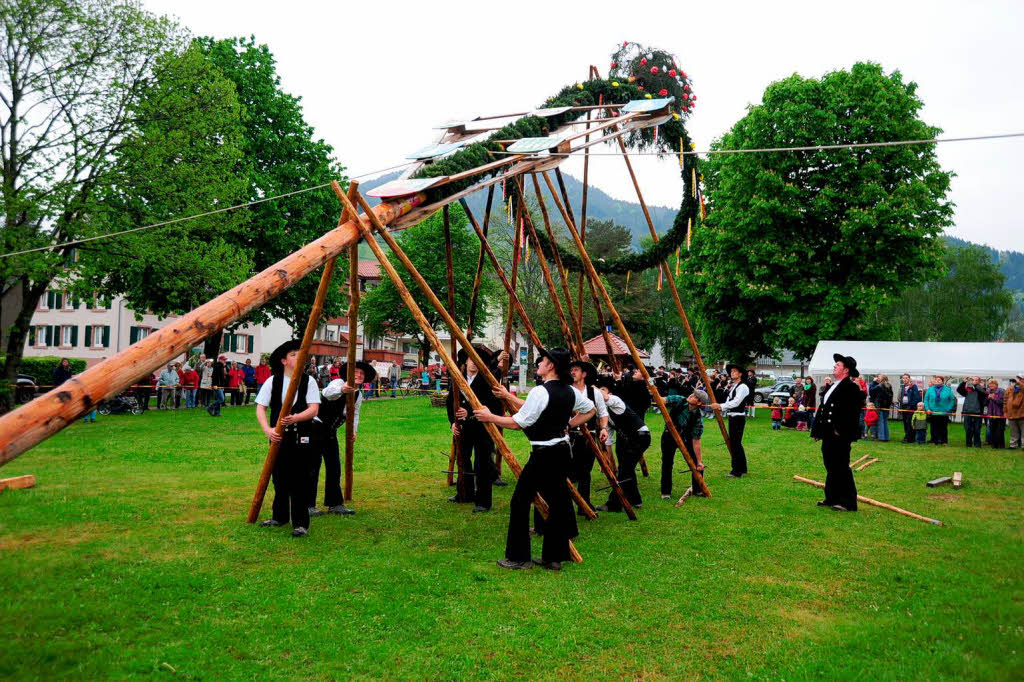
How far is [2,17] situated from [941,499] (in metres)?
23.0

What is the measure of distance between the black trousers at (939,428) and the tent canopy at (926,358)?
13.1 ft

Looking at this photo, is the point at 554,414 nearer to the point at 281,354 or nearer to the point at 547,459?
the point at 547,459

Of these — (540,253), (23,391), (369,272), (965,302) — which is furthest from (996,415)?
(369,272)

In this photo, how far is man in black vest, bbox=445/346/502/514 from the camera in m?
8.66

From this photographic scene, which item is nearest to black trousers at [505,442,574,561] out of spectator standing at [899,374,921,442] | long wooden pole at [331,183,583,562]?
long wooden pole at [331,183,583,562]

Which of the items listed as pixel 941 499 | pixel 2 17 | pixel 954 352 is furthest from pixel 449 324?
pixel 954 352

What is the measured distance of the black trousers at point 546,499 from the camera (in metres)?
6.25

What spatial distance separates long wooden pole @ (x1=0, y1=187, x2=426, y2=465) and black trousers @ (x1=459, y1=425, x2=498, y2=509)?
3298mm

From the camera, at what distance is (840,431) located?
9.04m

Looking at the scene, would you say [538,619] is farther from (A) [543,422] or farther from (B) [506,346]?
(B) [506,346]

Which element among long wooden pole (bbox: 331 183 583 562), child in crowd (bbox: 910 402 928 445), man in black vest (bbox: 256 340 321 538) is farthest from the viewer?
child in crowd (bbox: 910 402 928 445)

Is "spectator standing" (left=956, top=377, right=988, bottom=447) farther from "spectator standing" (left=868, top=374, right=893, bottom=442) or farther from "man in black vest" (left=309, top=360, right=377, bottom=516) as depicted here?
"man in black vest" (left=309, top=360, right=377, bottom=516)

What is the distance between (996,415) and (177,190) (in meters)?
23.3

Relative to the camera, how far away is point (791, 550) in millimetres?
7070
